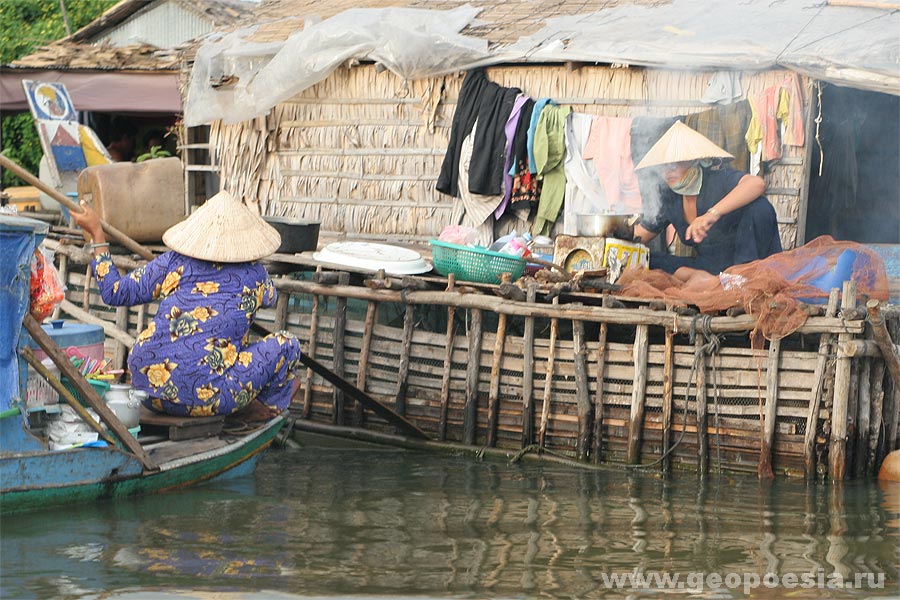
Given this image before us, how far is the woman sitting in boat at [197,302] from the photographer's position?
25.5 ft

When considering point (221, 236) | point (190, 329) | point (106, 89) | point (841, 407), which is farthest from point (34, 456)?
point (106, 89)

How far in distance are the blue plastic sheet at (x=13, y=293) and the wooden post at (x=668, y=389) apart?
444cm

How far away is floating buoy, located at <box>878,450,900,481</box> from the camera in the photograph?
8469mm

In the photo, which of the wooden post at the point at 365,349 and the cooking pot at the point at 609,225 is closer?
the wooden post at the point at 365,349

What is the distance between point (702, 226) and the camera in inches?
397

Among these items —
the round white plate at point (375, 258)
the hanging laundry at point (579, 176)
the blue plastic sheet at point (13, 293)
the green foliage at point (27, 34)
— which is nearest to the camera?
the blue plastic sheet at point (13, 293)

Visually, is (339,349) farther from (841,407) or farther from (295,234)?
(841,407)

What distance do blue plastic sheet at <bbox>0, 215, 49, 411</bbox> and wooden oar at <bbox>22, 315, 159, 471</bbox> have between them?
106 mm

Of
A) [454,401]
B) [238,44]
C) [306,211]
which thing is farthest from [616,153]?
[238,44]

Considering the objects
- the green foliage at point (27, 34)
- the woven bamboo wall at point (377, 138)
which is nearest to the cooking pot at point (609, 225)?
the woven bamboo wall at point (377, 138)

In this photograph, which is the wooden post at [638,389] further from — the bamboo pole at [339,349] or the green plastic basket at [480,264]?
the bamboo pole at [339,349]

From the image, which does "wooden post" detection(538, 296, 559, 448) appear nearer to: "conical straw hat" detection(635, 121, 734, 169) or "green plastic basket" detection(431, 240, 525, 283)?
"green plastic basket" detection(431, 240, 525, 283)

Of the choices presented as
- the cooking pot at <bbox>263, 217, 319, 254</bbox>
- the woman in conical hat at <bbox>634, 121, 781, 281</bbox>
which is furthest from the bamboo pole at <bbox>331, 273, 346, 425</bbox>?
the woman in conical hat at <bbox>634, 121, 781, 281</bbox>

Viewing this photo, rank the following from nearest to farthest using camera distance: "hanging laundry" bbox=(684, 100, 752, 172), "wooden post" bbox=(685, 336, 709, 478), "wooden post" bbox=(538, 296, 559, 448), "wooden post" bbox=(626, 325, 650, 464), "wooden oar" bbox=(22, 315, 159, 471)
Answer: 1. "wooden oar" bbox=(22, 315, 159, 471)
2. "wooden post" bbox=(685, 336, 709, 478)
3. "wooden post" bbox=(626, 325, 650, 464)
4. "wooden post" bbox=(538, 296, 559, 448)
5. "hanging laundry" bbox=(684, 100, 752, 172)
